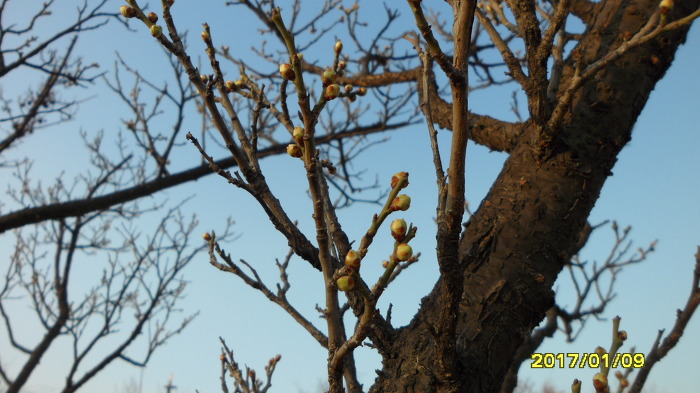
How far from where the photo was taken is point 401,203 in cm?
91

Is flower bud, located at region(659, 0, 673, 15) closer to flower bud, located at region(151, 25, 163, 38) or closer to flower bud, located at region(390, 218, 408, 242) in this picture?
flower bud, located at region(390, 218, 408, 242)

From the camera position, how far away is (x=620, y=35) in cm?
220

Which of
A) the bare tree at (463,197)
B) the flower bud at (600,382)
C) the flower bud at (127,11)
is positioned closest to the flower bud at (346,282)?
the bare tree at (463,197)

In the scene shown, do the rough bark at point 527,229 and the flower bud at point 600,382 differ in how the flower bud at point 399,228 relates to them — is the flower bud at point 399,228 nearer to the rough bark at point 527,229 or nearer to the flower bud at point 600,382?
the rough bark at point 527,229

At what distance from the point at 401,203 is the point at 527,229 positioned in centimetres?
85

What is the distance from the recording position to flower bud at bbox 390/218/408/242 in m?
0.88

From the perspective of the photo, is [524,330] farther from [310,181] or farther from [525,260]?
[310,181]

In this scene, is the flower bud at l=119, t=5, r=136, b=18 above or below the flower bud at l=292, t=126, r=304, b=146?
above

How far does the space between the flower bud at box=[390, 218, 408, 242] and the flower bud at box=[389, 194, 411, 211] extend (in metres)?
0.03

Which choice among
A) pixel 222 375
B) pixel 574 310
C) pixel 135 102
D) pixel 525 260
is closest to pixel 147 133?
pixel 135 102

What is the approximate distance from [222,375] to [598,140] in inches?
66.0

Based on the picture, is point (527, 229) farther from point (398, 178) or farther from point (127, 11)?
point (127, 11)

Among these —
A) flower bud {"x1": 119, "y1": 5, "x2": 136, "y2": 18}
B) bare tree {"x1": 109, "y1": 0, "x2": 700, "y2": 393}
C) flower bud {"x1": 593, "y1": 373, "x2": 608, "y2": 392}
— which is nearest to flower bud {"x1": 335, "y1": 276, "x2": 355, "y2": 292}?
bare tree {"x1": 109, "y1": 0, "x2": 700, "y2": 393}

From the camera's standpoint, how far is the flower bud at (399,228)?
2.88 ft
